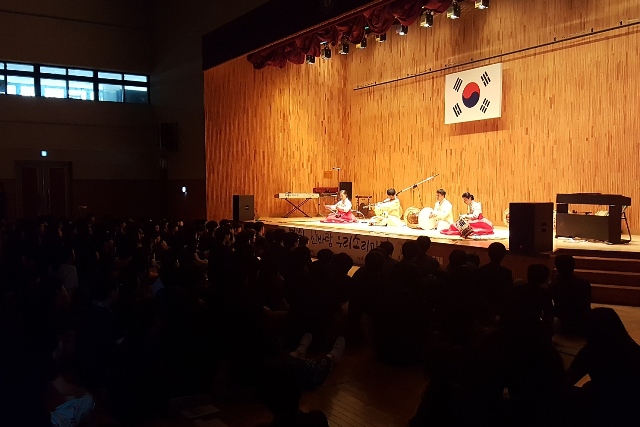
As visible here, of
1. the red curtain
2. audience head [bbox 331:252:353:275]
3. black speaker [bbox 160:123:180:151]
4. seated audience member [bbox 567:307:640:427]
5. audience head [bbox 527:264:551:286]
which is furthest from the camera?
black speaker [bbox 160:123:180:151]

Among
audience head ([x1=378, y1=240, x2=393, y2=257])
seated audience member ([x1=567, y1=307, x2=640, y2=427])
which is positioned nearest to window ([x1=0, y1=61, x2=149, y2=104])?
audience head ([x1=378, y1=240, x2=393, y2=257])

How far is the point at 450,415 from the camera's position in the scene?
260 centimetres

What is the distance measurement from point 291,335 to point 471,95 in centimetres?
868

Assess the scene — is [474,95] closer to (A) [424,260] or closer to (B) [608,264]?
(B) [608,264]

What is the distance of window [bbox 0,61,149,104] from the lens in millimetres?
14047

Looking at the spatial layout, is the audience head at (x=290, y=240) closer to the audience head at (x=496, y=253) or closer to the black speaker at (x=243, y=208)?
the audience head at (x=496, y=253)

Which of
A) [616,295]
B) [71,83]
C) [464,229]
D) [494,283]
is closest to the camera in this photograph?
[494,283]

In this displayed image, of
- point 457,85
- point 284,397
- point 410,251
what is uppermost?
point 457,85

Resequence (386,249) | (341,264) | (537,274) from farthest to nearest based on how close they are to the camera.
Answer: (386,249), (341,264), (537,274)

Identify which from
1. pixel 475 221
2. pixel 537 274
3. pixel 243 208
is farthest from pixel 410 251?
pixel 243 208

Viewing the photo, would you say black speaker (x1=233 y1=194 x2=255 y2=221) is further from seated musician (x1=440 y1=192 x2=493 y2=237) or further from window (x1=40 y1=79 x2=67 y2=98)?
window (x1=40 y1=79 x2=67 y2=98)

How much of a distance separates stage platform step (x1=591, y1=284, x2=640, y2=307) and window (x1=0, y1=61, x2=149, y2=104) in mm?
12960

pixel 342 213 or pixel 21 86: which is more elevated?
pixel 21 86

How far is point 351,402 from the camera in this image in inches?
144
